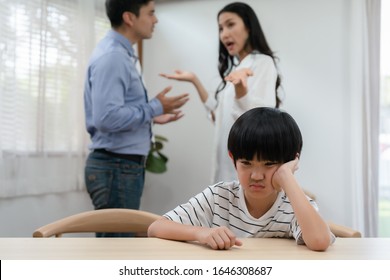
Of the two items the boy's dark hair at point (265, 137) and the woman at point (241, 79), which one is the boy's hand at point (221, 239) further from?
the woman at point (241, 79)

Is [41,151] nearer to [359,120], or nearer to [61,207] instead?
[61,207]

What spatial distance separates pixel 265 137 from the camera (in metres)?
1.14

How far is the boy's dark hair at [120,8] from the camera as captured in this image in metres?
2.16

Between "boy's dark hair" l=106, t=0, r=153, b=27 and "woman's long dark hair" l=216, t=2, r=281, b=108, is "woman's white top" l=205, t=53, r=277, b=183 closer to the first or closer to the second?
"woman's long dark hair" l=216, t=2, r=281, b=108

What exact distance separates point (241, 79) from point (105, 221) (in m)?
0.75

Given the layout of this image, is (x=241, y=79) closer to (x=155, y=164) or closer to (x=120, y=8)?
(x=120, y=8)

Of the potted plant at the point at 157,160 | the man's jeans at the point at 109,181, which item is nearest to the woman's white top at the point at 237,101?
the man's jeans at the point at 109,181

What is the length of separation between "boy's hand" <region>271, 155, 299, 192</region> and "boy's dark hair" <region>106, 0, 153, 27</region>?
4.38 feet

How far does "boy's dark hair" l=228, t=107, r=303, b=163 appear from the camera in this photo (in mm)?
1137

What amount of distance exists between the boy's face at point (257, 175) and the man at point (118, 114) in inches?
37.5

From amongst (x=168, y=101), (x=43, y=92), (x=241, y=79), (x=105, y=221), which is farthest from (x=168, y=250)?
(x=43, y=92)

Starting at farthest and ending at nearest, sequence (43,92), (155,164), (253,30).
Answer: (155,164)
(43,92)
(253,30)
